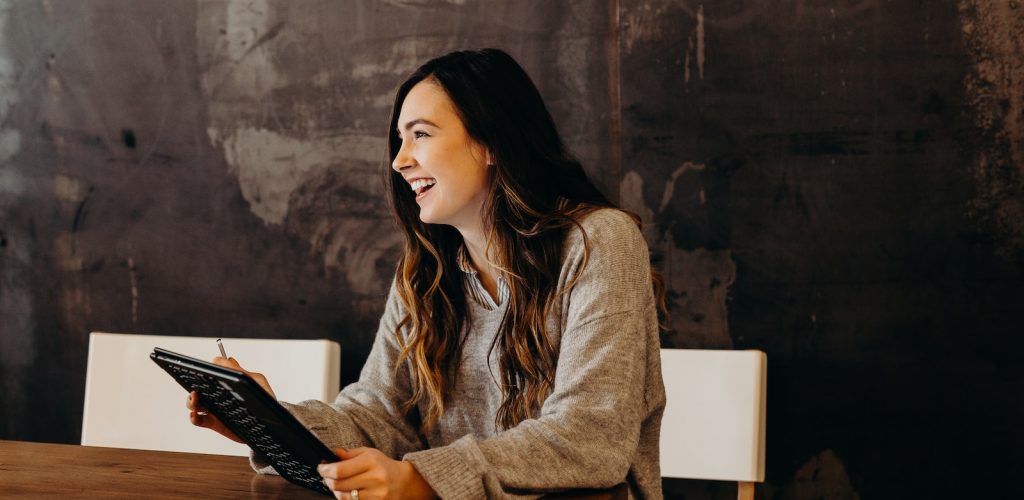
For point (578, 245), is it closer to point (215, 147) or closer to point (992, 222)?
point (992, 222)

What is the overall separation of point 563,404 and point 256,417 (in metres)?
0.42

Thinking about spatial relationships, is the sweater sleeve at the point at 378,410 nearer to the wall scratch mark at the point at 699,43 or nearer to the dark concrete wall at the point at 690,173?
the dark concrete wall at the point at 690,173

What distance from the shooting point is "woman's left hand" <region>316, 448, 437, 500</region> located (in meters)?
1.02

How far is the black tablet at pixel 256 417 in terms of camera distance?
0.97 meters

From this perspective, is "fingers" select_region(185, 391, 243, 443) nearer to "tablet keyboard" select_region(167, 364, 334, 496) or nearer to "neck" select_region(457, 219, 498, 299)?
"tablet keyboard" select_region(167, 364, 334, 496)

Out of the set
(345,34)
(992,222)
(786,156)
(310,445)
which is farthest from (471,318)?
(992,222)

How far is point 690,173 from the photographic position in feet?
7.09

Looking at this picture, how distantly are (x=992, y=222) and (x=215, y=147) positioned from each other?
196 centimetres

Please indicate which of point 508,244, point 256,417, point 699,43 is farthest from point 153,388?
point 699,43

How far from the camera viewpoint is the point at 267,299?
8.09 feet

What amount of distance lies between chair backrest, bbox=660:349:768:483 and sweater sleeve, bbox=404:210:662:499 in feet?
1.93

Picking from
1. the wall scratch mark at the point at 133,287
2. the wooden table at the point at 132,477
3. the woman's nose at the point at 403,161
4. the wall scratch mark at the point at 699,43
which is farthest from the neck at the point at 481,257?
the wall scratch mark at the point at 133,287

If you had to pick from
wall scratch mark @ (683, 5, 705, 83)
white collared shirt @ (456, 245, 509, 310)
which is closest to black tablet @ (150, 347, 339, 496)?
white collared shirt @ (456, 245, 509, 310)

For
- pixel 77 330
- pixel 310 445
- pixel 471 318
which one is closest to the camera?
pixel 310 445
